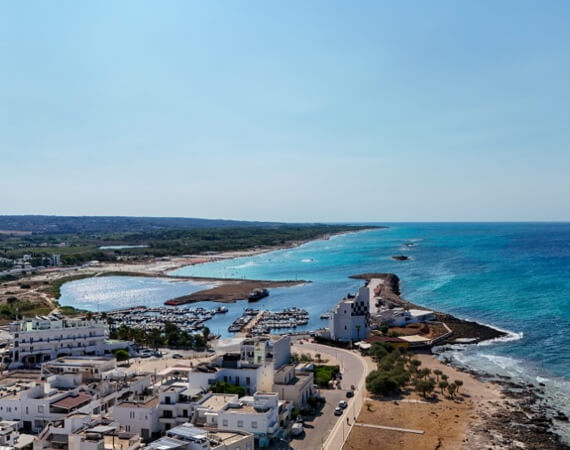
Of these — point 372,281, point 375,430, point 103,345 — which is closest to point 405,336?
point 375,430

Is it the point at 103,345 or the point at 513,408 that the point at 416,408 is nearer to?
the point at 513,408

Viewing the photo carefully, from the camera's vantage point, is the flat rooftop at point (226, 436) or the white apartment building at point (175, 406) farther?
the white apartment building at point (175, 406)

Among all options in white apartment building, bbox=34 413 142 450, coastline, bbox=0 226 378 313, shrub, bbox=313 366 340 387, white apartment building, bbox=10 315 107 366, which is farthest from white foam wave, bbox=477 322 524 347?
coastline, bbox=0 226 378 313

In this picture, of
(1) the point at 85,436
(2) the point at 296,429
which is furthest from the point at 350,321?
(1) the point at 85,436

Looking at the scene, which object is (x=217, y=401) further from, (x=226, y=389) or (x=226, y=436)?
(x=226, y=436)

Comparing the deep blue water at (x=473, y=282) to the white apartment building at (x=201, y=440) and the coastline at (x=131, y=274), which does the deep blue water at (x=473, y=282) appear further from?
the white apartment building at (x=201, y=440)

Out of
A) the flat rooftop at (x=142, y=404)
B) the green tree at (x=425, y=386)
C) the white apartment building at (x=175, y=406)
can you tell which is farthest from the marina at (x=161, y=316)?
the white apartment building at (x=175, y=406)

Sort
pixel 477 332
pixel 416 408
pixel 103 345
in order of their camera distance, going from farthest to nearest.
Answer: pixel 477 332 → pixel 103 345 → pixel 416 408
